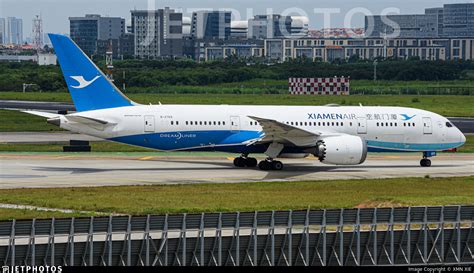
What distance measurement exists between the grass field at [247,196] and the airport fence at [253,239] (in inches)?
348

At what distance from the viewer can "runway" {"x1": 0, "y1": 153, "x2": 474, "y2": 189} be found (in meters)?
65.6

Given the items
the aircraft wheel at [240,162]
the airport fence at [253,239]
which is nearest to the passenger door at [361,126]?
the aircraft wheel at [240,162]

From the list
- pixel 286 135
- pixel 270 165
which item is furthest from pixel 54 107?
pixel 286 135

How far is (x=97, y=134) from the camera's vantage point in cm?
7138

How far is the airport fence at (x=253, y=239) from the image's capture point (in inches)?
1596

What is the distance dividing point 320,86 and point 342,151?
10410 centimetres

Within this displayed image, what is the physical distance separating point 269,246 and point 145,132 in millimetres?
28907

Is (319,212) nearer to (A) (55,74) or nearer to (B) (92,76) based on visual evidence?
(B) (92,76)

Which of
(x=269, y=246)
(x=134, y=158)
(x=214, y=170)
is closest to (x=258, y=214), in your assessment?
(x=269, y=246)

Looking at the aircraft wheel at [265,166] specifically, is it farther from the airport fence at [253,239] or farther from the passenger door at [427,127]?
the airport fence at [253,239]

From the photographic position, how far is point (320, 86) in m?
173

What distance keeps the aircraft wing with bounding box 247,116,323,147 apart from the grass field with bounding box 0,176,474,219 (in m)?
5.42

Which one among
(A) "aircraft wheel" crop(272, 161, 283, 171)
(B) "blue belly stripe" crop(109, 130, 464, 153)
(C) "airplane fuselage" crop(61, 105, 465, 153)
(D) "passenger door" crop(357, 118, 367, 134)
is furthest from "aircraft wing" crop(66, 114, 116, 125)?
(D) "passenger door" crop(357, 118, 367, 134)

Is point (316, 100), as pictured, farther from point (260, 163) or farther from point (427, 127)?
point (260, 163)
